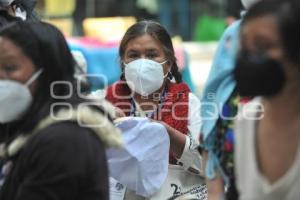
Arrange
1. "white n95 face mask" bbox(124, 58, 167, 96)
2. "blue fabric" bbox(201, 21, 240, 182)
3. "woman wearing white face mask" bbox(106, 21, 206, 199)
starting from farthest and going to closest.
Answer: "white n95 face mask" bbox(124, 58, 167, 96) → "woman wearing white face mask" bbox(106, 21, 206, 199) → "blue fabric" bbox(201, 21, 240, 182)

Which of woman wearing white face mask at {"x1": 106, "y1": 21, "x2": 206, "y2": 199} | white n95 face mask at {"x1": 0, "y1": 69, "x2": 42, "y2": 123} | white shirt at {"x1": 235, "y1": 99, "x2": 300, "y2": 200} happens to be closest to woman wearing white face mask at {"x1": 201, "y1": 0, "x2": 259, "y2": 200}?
white shirt at {"x1": 235, "y1": 99, "x2": 300, "y2": 200}

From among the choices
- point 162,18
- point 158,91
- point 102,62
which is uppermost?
point 158,91

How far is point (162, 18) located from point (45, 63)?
9315 millimetres

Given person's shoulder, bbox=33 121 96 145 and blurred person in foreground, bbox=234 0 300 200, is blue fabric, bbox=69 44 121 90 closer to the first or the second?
person's shoulder, bbox=33 121 96 145

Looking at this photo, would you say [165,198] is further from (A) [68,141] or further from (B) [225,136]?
(A) [68,141]

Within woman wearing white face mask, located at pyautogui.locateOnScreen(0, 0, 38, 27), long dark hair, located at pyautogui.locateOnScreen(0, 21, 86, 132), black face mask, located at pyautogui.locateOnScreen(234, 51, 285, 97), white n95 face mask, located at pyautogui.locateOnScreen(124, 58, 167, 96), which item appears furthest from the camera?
woman wearing white face mask, located at pyautogui.locateOnScreen(0, 0, 38, 27)

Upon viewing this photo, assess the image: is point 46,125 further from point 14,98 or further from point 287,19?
point 287,19

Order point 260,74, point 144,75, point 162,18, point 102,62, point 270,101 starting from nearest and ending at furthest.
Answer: point 260,74, point 270,101, point 144,75, point 102,62, point 162,18

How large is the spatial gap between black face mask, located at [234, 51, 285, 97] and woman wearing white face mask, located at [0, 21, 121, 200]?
547 mm

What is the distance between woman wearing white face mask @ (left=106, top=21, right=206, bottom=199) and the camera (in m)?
3.68

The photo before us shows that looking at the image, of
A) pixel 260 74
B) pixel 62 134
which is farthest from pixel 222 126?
pixel 62 134

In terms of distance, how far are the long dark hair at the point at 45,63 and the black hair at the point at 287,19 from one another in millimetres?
638

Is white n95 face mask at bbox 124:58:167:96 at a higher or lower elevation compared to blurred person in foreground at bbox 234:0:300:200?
lower

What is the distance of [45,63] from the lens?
2.65 m
